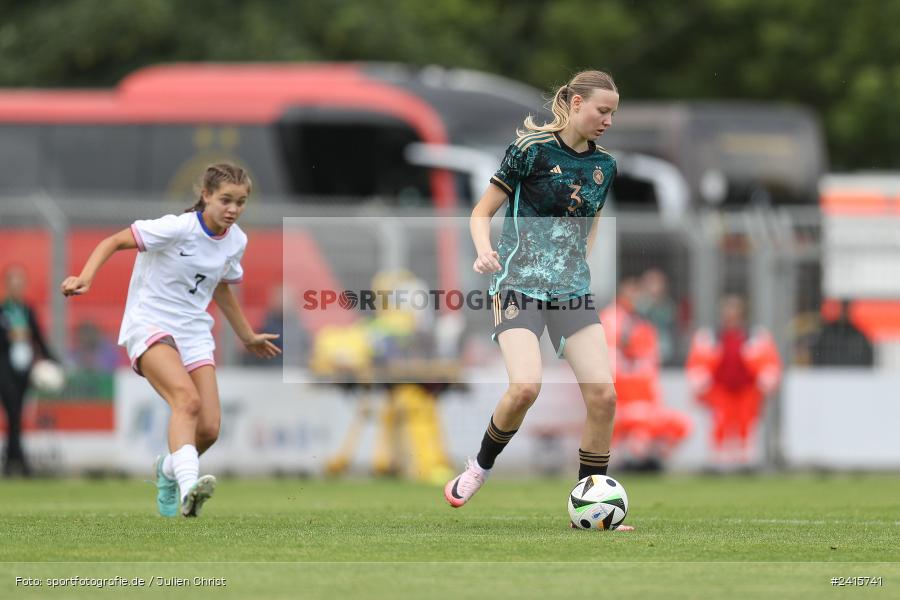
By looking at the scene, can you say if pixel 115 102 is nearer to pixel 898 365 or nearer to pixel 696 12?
pixel 898 365

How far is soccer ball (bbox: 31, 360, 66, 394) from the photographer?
18.5m

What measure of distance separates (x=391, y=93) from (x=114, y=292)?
612 centimetres

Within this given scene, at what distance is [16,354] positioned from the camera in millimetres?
18562

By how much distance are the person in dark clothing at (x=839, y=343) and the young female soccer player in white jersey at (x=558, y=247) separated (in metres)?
10.7

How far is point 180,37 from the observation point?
33.2 metres

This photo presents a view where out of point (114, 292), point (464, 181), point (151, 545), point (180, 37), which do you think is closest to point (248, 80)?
point (464, 181)

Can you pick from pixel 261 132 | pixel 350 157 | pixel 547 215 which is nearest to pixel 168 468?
pixel 547 215

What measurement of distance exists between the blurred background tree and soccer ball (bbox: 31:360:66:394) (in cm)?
1466

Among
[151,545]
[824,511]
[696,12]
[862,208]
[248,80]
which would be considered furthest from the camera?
[696,12]

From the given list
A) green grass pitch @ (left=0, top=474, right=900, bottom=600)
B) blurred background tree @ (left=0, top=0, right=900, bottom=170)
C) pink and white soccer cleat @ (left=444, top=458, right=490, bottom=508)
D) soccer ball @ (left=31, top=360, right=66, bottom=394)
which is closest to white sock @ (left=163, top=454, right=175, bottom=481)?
green grass pitch @ (left=0, top=474, right=900, bottom=600)

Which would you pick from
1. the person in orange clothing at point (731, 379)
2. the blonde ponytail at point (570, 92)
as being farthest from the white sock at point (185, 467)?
the person in orange clothing at point (731, 379)

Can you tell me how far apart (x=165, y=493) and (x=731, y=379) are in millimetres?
10060

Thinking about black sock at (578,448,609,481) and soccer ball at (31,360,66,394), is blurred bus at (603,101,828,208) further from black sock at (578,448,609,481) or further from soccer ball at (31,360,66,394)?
black sock at (578,448,609,481)

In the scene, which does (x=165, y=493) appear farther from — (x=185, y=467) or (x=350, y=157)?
(x=350, y=157)
